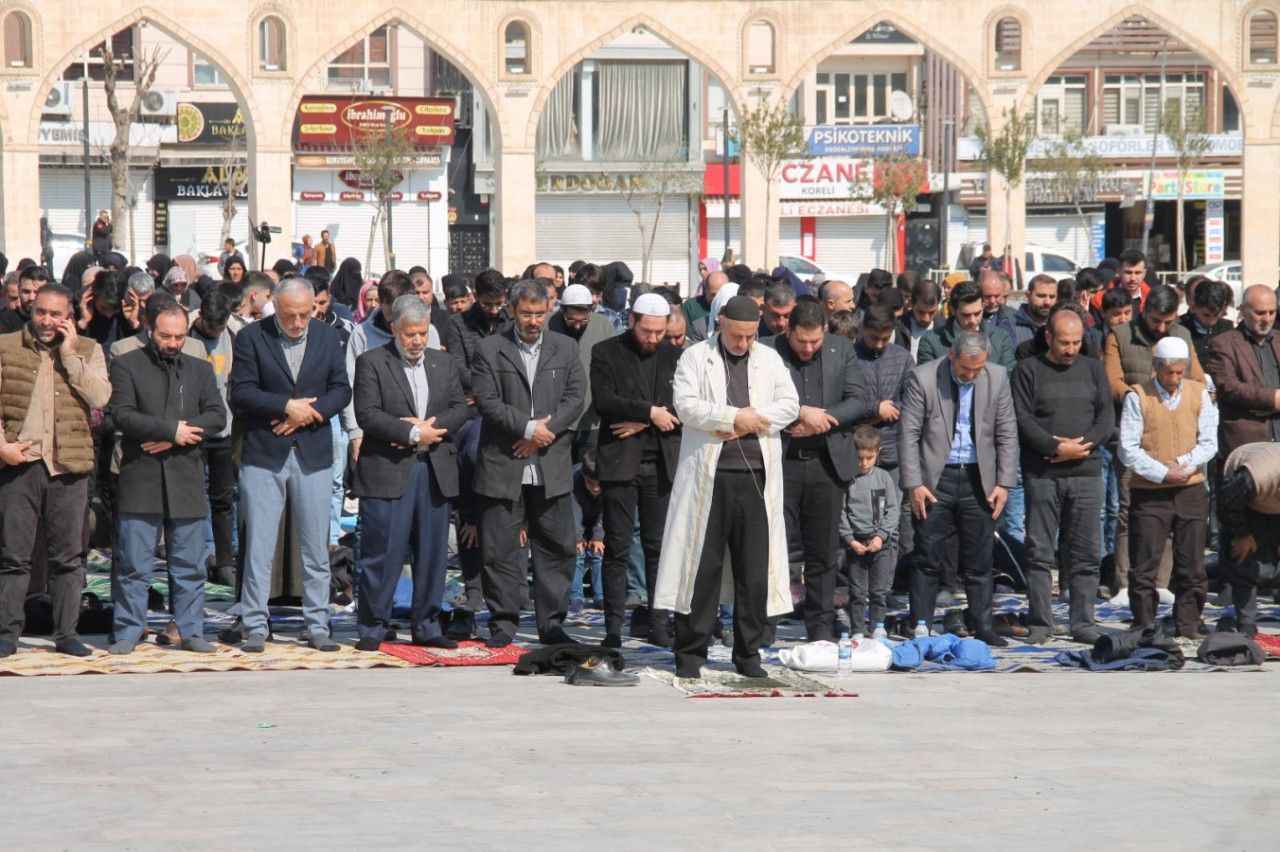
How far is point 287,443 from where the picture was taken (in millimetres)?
9688

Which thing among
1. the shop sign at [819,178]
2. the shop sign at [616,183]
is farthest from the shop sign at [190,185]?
the shop sign at [819,178]

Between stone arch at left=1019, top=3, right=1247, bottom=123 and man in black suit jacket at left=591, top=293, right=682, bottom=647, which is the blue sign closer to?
stone arch at left=1019, top=3, right=1247, bottom=123

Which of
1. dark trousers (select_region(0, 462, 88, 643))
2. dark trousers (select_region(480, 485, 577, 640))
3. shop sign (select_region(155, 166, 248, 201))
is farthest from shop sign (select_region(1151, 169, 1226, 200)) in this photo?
dark trousers (select_region(0, 462, 88, 643))

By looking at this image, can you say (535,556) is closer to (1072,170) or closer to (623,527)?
(623,527)

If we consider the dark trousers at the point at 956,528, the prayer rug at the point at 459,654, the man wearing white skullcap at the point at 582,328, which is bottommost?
the prayer rug at the point at 459,654

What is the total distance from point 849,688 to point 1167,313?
3.25 metres

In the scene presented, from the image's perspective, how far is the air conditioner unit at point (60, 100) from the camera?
43.7 m

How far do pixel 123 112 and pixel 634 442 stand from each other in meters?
31.6

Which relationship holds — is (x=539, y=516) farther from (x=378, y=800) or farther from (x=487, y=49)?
(x=487, y=49)

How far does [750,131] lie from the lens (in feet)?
109

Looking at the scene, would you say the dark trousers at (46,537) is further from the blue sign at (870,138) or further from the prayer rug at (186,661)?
the blue sign at (870,138)

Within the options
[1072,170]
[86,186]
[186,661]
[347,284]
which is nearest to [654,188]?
[1072,170]

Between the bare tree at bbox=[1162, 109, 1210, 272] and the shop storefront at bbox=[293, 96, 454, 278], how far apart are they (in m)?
16.0

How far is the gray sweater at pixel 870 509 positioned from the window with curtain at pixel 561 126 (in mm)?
37111
